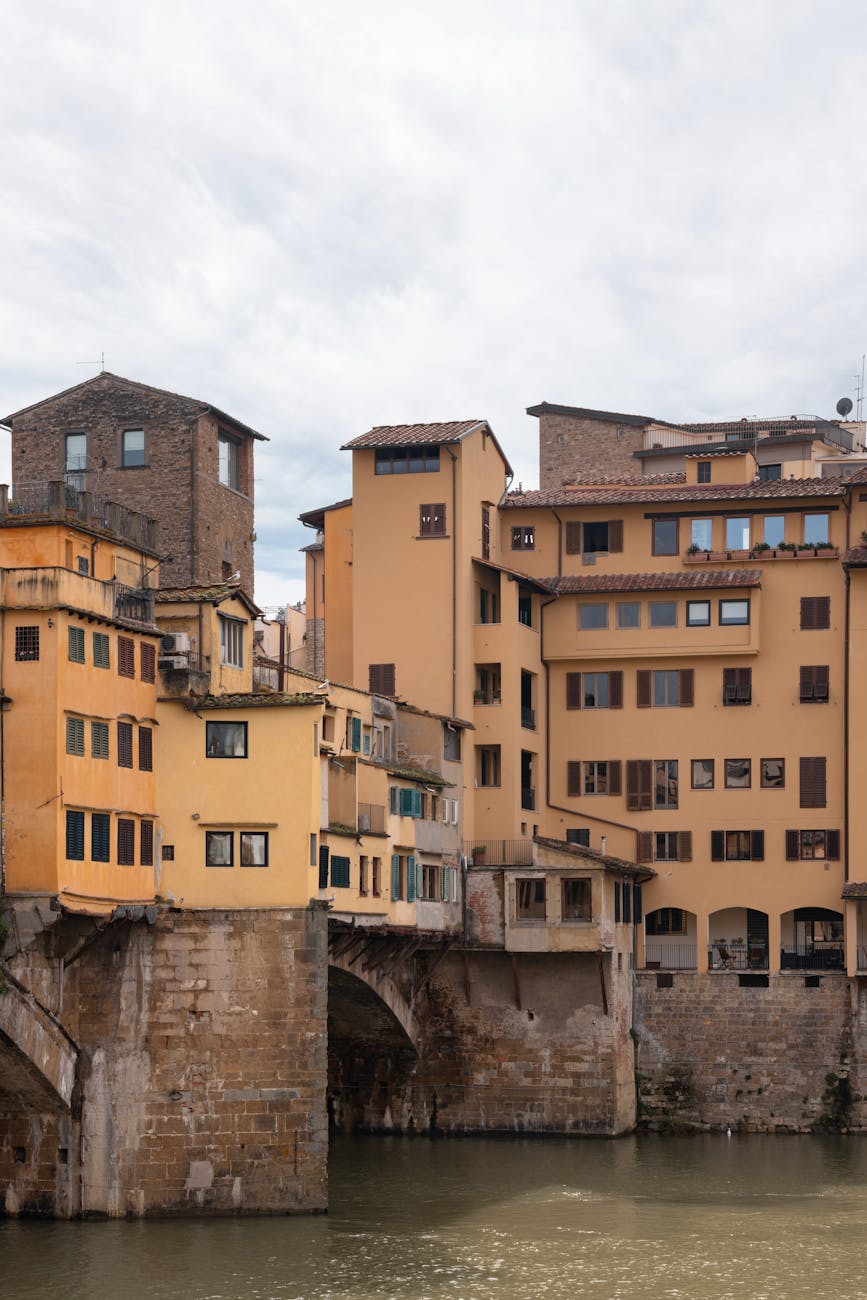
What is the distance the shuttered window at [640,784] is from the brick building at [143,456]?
52.4 feet

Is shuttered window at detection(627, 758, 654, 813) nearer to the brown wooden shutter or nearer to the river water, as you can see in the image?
the brown wooden shutter

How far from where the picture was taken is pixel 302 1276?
146 ft

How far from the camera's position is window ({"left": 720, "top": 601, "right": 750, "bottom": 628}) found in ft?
241

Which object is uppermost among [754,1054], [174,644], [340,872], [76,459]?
[76,459]

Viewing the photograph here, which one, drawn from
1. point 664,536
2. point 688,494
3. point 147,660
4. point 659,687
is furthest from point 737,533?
point 147,660

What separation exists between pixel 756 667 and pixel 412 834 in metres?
15.4

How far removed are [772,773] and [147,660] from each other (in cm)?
2852

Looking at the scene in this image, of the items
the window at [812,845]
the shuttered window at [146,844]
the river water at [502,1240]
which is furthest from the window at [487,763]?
the shuttered window at [146,844]

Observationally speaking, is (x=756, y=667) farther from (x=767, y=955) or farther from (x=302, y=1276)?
(x=302, y=1276)

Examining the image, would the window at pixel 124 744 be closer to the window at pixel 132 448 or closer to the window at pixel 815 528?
the window at pixel 132 448

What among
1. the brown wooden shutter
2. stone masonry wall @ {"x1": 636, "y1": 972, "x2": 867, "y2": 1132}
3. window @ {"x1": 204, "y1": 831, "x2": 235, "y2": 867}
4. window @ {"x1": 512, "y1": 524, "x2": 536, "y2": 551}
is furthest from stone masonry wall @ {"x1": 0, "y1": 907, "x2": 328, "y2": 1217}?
window @ {"x1": 512, "y1": 524, "x2": 536, "y2": 551}

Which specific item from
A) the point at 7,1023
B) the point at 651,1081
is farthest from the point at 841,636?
the point at 7,1023

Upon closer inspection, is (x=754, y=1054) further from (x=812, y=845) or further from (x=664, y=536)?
(x=664, y=536)

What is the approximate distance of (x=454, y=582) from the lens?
7156 centimetres
